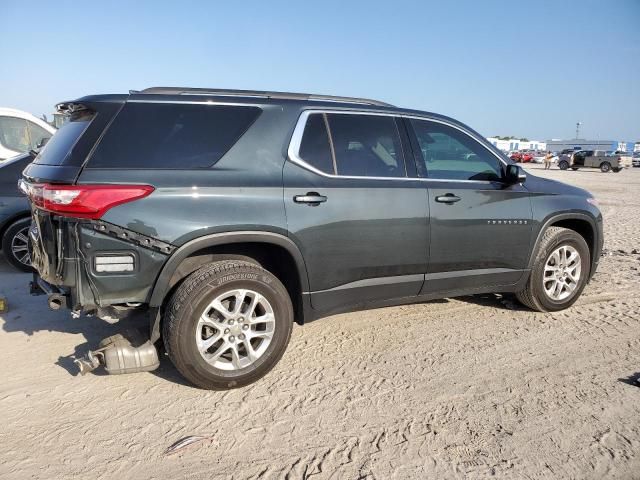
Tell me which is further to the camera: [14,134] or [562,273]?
[14,134]

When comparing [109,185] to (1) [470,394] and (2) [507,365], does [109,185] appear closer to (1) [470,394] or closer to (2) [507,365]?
(1) [470,394]

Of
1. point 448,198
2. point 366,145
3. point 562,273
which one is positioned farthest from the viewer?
point 562,273

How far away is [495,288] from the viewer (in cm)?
430

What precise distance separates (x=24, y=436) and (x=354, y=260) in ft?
7.43

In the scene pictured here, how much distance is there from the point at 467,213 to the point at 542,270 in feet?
3.65

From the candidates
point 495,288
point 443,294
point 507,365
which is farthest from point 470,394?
point 495,288

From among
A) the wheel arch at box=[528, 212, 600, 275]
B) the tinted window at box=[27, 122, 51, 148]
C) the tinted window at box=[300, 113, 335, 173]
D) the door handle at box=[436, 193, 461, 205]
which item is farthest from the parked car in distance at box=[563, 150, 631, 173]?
the tinted window at box=[300, 113, 335, 173]

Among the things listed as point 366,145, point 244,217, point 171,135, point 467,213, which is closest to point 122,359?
point 244,217

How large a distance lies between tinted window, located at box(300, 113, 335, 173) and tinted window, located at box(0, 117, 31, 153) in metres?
6.74

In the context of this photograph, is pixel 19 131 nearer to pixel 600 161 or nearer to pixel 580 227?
pixel 580 227

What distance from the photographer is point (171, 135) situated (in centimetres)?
310

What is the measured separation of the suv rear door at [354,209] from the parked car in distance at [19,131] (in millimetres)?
6447

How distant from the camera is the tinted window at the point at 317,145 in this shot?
134 inches

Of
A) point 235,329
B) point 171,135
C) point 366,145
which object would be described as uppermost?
point 171,135
